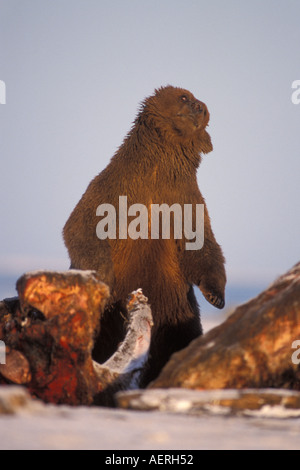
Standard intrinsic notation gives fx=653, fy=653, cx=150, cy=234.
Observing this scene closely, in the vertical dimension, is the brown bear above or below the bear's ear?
below

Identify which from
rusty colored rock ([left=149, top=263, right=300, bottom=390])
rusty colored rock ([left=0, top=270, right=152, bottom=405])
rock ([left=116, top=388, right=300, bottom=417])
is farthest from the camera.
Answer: rusty colored rock ([left=0, top=270, right=152, bottom=405])

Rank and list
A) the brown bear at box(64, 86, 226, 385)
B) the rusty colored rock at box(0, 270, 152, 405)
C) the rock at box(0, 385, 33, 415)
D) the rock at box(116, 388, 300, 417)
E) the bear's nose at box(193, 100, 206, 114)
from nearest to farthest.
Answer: the rock at box(0, 385, 33, 415) → the rock at box(116, 388, 300, 417) → the rusty colored rock at box(0, 270, 152, 405) → the brown bear at box(64, 86, 226, 385) → the bear's nose at box(193, 100, 206, 114)

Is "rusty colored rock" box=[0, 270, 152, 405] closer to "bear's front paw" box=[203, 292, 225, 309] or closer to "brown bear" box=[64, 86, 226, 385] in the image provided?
"brown bear" box=[64, 86, 226, 385]

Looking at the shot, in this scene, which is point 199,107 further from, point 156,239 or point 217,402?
point 217,402

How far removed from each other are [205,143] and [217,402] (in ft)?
13.3

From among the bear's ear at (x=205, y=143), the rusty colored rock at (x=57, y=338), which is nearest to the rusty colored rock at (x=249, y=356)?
the rusty colored rock at (x=57, y=338)

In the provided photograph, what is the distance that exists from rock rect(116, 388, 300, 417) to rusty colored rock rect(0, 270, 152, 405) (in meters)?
1.10

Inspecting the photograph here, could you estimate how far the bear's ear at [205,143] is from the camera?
621cm

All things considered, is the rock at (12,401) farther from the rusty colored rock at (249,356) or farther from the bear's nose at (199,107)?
the bear's nose at (199,107)

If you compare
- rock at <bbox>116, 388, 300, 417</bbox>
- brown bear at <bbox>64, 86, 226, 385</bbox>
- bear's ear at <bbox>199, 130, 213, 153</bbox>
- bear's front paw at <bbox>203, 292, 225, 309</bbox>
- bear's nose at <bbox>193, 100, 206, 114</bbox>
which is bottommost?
rock at <bbox>116, 388, 300, 417</bbox>

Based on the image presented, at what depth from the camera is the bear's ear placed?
621 centimetres

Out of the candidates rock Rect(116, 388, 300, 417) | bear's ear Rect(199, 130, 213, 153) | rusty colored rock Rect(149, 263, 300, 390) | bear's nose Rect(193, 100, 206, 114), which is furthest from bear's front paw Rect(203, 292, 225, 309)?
rock Rect(116, 388, 300, 417)
